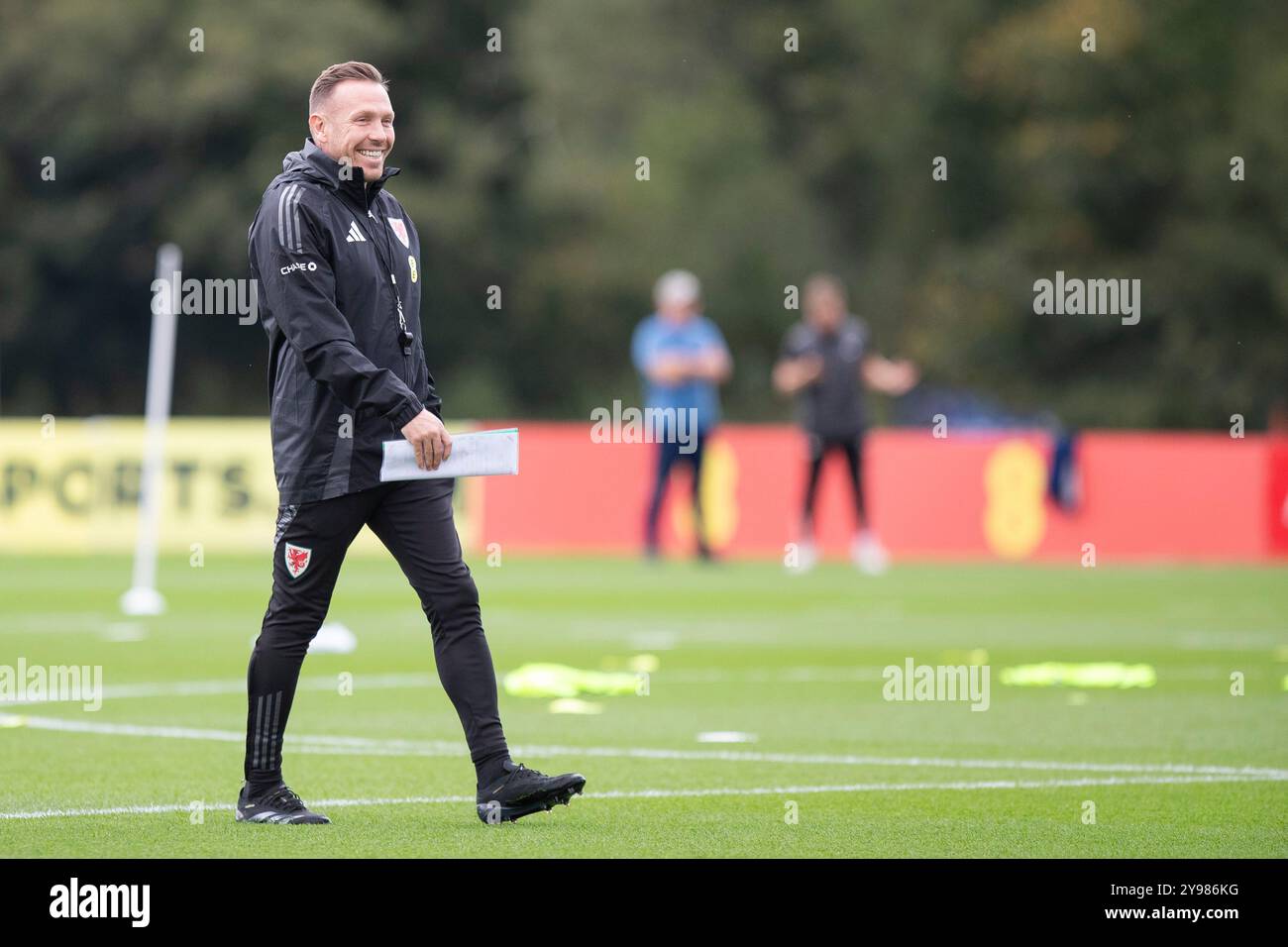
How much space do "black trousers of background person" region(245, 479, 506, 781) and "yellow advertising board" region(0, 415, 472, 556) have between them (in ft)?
55.3

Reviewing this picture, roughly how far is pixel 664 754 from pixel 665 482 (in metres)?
13.5

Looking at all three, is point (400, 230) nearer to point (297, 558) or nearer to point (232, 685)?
point (297, 558)

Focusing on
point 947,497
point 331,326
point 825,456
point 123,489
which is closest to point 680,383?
point 825,456

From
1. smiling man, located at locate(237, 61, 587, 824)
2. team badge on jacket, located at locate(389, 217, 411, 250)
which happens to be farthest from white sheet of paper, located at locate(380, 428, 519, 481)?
team badge on jacket, located at locate(389, 217, 411, 250)

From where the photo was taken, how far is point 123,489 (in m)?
24.4

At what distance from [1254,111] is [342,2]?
57.5 ft

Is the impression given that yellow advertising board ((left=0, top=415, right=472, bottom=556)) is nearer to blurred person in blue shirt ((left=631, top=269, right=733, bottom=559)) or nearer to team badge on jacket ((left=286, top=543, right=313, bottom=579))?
blurred person in blue shirt ((left=631, top=269, right=733, bottom=559))

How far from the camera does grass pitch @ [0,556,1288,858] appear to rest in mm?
6719

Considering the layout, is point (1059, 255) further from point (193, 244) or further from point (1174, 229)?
point (193, 244)

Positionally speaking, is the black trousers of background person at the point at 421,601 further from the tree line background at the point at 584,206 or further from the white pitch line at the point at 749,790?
the tree line background at the point at 584,206

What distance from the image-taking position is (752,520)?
2508 centimetres

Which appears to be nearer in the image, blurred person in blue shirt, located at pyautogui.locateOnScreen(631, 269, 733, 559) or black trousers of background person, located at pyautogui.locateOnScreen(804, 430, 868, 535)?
black trousers of background person, located at pyautogui.locateOnScreen(804, 430, 868, 535)

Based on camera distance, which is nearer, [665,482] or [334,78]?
[334,78]

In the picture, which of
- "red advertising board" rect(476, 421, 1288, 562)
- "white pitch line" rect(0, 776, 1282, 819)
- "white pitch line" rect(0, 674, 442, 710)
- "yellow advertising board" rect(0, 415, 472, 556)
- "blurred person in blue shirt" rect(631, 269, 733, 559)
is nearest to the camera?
"white pitch line" rect(0, 776, 1282, 819)
